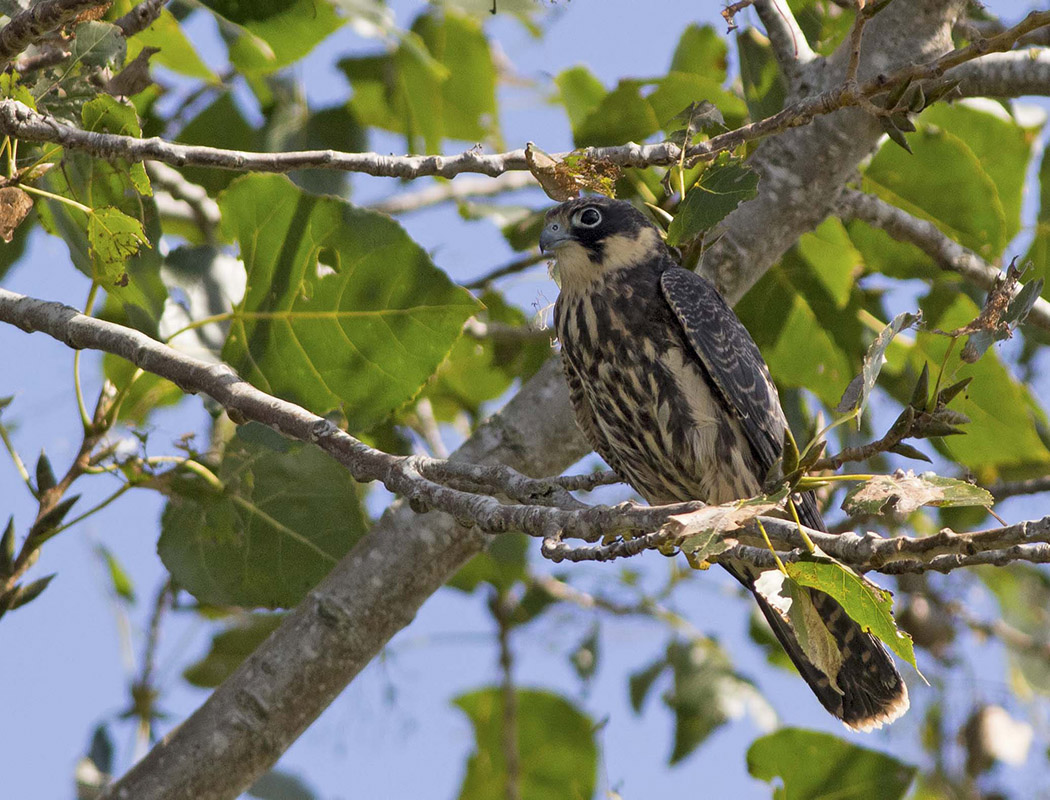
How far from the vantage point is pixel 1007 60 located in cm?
318

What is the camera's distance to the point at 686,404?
3.04 metres

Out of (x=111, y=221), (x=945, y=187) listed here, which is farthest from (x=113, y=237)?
(x=945, y=187)

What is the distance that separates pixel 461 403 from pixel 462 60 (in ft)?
4.30

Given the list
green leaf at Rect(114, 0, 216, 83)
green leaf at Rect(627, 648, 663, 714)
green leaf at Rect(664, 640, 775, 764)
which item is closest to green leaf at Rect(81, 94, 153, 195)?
green leaf at Rect(114, 0, 216, 83)

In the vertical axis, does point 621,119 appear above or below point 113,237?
above

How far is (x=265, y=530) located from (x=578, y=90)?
1.91 m

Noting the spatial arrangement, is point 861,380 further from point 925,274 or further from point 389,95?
point 389,95

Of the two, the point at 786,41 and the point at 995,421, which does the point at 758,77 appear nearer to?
the point at 786,41

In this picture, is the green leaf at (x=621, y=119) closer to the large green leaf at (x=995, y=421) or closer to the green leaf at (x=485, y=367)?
the green leaf at (x=485, y=367)

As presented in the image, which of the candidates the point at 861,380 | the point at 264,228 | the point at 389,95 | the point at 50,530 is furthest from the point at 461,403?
the point at 861,380

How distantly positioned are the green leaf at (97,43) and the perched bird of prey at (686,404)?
1.32 metres

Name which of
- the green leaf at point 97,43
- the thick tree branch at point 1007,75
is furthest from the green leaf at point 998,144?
the green leaf at point 97,43

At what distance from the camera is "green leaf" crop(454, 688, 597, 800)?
3.93 metres

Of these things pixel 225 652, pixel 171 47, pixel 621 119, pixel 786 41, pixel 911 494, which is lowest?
pixel 911 494
